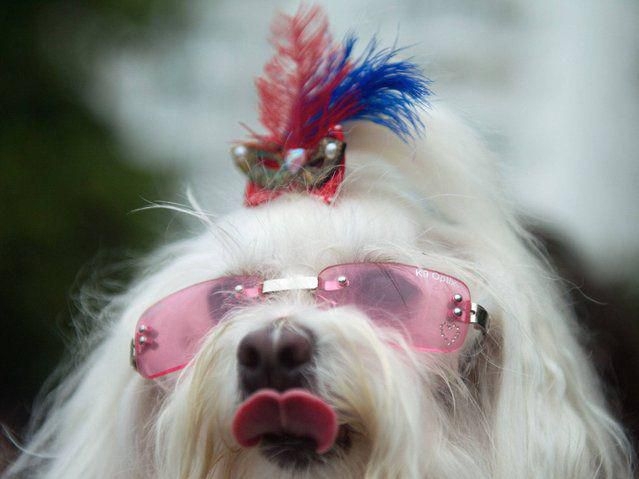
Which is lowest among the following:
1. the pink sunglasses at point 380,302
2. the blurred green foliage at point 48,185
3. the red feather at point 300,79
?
the blurred green foliage at point 48,185

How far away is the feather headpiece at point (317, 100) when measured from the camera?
1.71 meters

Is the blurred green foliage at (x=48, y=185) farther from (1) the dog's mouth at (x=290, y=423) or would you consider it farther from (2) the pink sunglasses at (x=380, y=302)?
(1) the dog's mouth at (x=290, y=423)

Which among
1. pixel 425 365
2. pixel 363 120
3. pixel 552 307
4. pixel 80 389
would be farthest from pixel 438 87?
pixel 80 389

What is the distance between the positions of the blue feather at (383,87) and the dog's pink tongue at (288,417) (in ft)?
2.17

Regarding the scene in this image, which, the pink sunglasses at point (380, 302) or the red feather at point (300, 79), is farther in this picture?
the red feather at point (300, 79)

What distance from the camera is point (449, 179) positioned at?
1794mm

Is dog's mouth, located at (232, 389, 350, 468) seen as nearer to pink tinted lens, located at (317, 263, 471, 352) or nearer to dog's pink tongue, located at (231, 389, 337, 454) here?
dog's pink tongue, located at (231, 389, 337, 454)

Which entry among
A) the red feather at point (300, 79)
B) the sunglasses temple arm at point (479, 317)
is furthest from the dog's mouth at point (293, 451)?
the red feather at point (300, 79)

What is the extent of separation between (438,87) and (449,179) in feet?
1.04

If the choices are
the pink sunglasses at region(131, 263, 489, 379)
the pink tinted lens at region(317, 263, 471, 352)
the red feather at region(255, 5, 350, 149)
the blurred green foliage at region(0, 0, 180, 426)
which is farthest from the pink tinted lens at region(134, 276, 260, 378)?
the blurred green foliage at region(0, 0, 180, 426)

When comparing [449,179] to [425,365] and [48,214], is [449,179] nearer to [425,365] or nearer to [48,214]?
[425,365]

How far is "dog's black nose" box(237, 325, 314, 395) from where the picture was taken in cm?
140

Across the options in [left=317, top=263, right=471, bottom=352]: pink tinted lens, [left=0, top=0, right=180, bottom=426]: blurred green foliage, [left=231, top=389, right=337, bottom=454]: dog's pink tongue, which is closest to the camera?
[left=231, top=389, right=337, bottom=454]: dog's pink tongue

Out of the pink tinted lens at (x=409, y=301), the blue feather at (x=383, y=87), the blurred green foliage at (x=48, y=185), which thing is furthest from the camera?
the blurred green foliage at (x=48, y=185)
